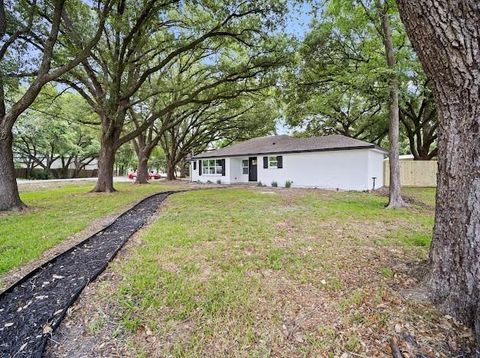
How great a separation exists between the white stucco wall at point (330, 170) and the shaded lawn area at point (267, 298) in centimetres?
940

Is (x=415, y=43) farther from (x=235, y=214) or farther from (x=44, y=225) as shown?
(x=44, y=225)

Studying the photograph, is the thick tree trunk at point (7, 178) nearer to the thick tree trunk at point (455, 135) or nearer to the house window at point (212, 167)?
the thick tree trunk at point (455, 135)

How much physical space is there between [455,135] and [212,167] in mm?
20452

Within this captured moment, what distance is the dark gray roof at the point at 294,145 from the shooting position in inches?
577

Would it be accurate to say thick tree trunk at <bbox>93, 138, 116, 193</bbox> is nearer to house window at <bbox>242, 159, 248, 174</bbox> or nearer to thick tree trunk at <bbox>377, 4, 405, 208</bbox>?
house window at <bbox>242, 159, 248, 174</bbox>

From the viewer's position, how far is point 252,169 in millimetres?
20172

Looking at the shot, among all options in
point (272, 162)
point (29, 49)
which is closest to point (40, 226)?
point (29, 49)

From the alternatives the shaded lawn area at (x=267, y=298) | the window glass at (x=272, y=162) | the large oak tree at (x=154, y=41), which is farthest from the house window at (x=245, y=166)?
the shaded lawn area at (x=267, y=298)

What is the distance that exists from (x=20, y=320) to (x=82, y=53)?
8037mm

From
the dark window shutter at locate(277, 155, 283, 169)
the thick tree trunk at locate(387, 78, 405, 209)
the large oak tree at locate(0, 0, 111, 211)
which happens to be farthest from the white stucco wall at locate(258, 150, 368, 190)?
the large oak tree at locate(0, 0, 111, 211)

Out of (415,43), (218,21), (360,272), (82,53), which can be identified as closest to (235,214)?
(360,272)

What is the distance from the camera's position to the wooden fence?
17.0 m

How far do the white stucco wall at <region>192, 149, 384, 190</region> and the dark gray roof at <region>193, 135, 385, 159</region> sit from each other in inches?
13.8

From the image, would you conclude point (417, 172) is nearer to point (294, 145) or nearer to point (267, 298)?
point (294, 145)
